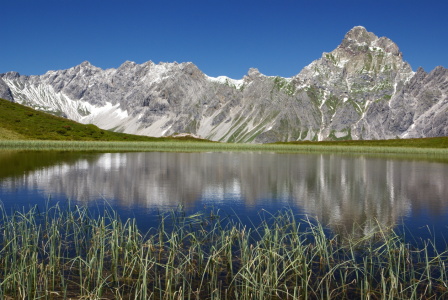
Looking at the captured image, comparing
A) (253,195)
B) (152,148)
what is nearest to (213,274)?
(253,195)

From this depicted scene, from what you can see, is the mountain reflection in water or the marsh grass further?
the marsh grass

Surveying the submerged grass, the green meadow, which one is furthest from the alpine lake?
the green meadow

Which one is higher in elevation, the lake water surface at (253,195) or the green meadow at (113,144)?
the green meadow at (113,144)

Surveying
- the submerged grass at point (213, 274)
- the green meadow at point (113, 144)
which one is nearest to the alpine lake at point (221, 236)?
the submerged grass at point (213, 274)

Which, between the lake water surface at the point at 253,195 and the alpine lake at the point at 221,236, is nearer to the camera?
the alpine lake at the point at 221,236

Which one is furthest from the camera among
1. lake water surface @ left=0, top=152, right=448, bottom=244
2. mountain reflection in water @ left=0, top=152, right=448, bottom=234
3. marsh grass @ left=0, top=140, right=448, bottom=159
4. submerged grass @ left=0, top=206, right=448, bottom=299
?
marsh grass @ left=0, top=140, right=448, bottom=159

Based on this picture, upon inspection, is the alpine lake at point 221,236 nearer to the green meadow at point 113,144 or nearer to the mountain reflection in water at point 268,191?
the mountain reflection in water at point 268,191

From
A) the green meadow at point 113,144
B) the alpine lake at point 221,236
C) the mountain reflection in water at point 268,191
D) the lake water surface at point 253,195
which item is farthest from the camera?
the green meadow at point 113,144

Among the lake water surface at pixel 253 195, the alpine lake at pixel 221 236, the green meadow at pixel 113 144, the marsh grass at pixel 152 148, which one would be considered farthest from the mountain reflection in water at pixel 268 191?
the green meadow at pixel 113 144

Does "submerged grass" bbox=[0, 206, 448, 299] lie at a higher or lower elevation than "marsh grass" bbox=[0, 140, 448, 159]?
lower

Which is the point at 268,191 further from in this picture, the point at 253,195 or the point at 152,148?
the point at 152,148

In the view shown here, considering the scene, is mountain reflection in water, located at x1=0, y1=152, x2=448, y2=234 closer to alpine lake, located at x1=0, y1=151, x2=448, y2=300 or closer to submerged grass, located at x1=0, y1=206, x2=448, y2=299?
alpine lake, located at x1=0, y1=151, x2=448, y2=300

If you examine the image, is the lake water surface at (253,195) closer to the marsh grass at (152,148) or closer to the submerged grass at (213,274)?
the submerged grass at (213,274)

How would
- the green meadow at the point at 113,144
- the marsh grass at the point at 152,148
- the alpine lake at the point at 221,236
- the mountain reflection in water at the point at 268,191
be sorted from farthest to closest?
the green meadow at the point at 113,144 → the marsh grass at the point at 152,148 → the mountain reflection in water at the point at 268,191 → the alpine lake at the point at 221,236
